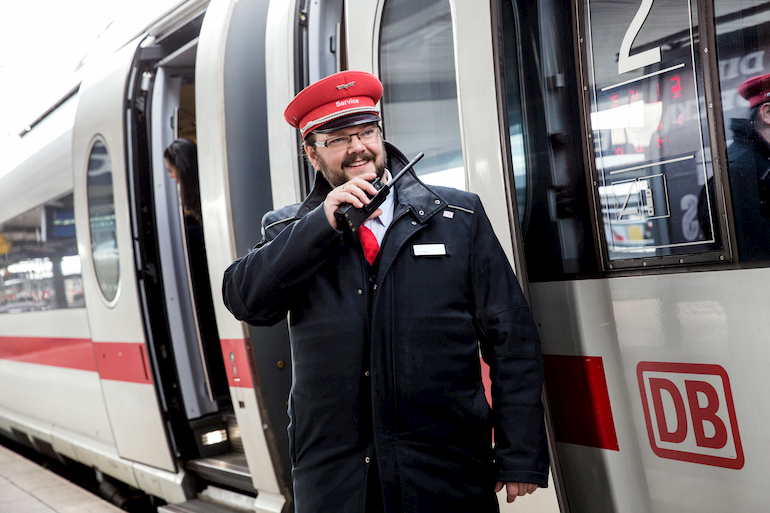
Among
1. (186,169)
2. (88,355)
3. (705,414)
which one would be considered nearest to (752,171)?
(705,414)

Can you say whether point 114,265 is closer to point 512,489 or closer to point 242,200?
point 242,200

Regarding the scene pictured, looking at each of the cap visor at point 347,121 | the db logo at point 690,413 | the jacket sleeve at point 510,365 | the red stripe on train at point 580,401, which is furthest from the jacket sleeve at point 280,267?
the db logo at point 690,413

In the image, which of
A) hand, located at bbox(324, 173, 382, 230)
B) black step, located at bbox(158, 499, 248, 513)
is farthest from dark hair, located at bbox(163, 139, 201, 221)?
hand, located at bbox(324, 173, 382, 230)

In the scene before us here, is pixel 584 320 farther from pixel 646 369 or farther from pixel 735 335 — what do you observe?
pixel 735 335

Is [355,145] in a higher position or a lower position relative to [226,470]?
higher

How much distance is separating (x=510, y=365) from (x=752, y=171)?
2.42ft

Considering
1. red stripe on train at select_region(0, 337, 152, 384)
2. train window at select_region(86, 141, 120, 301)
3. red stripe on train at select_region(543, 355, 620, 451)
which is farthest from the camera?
train window at select_region(86, 141, 120, 301)

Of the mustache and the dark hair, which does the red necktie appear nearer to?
the mustache

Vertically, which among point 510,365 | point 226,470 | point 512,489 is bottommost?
point 226,470

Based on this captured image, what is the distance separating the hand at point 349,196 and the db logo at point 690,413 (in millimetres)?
879

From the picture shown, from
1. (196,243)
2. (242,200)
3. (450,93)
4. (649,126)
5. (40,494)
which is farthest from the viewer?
(40,494)

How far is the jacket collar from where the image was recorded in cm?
Answer: 189

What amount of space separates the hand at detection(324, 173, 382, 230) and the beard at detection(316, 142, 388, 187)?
11cm

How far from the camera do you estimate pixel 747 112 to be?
1740mm
